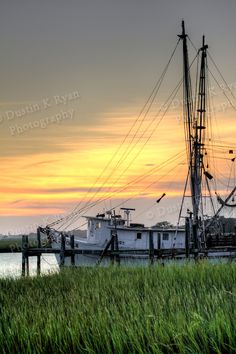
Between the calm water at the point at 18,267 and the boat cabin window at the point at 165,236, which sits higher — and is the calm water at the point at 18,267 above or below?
below

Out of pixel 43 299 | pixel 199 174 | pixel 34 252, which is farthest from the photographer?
pixel 199 174

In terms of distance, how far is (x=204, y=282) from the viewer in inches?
631

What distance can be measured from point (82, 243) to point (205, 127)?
14816 millimetres

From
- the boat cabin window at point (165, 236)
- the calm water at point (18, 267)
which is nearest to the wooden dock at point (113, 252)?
the calm water at point (18, 267)

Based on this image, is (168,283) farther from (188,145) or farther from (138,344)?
(188,145)

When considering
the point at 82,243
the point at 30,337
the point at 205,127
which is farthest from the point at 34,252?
the point at 30,337

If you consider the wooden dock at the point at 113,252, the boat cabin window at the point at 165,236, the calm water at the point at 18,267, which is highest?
the boat cabin window at the point at 165,236

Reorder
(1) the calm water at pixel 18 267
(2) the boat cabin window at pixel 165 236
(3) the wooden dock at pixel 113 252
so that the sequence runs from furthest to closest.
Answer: (2) the boat cabin window at pixel 165 236, (3) the wooden dock at pixel 113 252, (1) the calm water at pixel 18 267

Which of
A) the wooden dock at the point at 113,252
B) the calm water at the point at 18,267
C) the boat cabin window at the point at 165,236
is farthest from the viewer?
the boat cabin window at the point at 165,236

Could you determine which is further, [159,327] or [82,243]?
[82,243]

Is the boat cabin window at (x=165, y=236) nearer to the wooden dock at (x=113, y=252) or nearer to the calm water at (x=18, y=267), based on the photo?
the calm water at (x=18, y=267)

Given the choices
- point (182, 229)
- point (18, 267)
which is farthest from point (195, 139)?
point (18, 267)

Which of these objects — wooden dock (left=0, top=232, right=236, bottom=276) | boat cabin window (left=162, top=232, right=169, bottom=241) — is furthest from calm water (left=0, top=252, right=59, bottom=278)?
boat cabin window (left=162, top=232, right=169, bottom=241)

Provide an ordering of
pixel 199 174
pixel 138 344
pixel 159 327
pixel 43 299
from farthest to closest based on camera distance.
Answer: pixel 199 174
pixel 43 299
pixel 159 327
pixel 138 344
